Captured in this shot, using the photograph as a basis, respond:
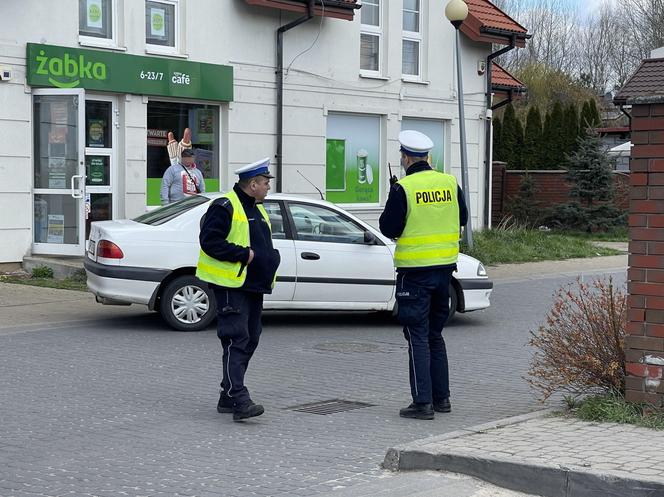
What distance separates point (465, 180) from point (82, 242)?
7200 millimetres

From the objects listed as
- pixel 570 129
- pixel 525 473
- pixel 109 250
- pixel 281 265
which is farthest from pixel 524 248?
pixel 525 473

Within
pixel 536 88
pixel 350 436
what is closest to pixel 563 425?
pixel 350 436

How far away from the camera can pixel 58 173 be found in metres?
16.4

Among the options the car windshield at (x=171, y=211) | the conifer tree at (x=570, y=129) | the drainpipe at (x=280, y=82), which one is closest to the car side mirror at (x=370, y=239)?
the car windshield at (x=171, y=211)

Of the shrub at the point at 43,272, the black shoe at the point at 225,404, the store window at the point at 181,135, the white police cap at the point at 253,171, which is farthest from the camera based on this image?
the store window at the point at 181,135

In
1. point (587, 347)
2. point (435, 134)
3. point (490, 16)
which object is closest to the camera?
point (587, 347)

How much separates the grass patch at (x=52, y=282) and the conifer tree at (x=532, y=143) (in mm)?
22910

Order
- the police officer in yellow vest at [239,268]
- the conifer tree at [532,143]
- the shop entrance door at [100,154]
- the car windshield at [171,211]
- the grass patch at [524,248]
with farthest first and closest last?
the conifer tree at [532,143] → the grass patch at [524,248] → the shop entrance door at [100,154] → the car windshield at [171,211] → the police officer in yellow vest at [239,268]

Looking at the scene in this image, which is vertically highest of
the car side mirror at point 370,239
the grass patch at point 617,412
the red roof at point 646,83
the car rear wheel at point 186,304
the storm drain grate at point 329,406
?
the red roof at point 646,83

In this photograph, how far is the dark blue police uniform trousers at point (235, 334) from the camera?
756cm

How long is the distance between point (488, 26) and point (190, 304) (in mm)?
13387

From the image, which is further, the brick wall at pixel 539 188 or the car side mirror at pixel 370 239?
the brick wall at pixel 539 188

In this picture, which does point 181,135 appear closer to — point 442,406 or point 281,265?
point 281,265

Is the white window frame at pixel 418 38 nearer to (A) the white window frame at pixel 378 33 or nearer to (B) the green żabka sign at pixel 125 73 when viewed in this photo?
(A) the white window frame at pixel 378 33
